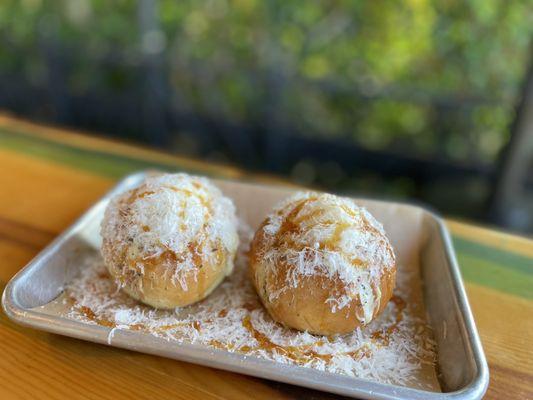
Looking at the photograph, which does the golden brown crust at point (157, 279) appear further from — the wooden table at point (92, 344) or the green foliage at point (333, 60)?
the green foliage at point (333, 60)

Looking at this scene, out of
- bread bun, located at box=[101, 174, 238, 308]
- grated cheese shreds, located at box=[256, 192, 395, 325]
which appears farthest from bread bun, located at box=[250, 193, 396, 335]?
bread bun, located at box=[101, 174, 238, 308]

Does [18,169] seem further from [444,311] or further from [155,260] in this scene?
[444,311]

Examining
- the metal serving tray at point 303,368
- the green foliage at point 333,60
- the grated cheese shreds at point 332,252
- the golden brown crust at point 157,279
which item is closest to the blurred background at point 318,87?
the green foliage at point 333,60

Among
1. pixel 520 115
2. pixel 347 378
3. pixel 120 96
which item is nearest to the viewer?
pixel 347 378

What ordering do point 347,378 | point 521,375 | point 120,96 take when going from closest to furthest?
point 347,378 → point 521,375 → point 120,96

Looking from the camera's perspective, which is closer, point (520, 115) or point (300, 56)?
point (520, 115)

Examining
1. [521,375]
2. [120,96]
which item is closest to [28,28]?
[120,96]
